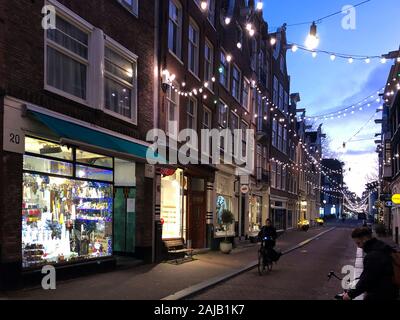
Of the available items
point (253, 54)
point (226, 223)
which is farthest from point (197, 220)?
point (253, 54)

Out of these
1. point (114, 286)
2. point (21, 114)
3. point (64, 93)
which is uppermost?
point (64, 93)

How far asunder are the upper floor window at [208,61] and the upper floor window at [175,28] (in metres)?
3.36

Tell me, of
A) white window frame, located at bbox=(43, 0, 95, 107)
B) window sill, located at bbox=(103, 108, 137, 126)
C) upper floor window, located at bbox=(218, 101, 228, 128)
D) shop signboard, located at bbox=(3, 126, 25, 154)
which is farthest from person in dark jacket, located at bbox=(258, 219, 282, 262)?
upper floor window, located at bbox=(218, 101, 228, 128)

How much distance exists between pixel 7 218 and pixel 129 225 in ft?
19.5

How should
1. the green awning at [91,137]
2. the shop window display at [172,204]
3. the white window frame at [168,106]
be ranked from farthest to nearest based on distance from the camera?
1. the shop window display at [172,204]
2. the white window frame at [168,106]
3. the green awning at [91,137]

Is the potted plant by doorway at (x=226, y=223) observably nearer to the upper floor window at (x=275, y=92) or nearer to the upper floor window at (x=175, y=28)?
the upper floor window at (x=175, y=28)

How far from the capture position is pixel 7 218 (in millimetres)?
9188

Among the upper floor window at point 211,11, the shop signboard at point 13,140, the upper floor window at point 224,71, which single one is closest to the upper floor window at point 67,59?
the shop signboard at point 13,140

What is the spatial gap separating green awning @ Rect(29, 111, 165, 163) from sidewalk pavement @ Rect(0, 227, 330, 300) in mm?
3124

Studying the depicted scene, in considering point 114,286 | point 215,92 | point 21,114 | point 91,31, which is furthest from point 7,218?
point 215,92

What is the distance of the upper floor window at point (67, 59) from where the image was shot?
11.0 meters
